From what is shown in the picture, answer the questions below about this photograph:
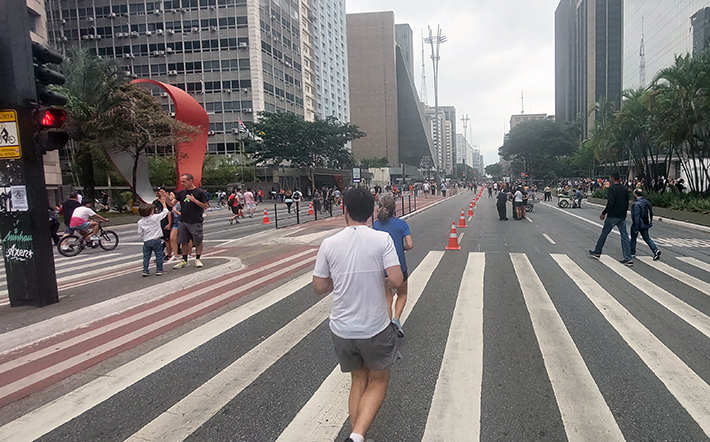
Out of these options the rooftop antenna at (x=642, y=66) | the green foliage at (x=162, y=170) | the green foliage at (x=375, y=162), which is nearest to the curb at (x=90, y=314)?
the green foliage at (x=162, y=170)

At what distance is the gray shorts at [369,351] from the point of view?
2.88m

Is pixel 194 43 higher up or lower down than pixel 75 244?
higher up

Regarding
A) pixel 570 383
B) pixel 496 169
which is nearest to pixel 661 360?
pixel 570 383

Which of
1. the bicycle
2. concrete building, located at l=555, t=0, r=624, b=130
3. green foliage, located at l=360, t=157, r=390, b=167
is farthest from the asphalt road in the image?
green foliage, located at l=360, t=157, r=390, b=167

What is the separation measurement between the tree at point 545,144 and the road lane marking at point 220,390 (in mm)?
86971

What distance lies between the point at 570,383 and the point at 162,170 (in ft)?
186

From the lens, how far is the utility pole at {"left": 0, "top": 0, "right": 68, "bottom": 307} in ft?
19.9

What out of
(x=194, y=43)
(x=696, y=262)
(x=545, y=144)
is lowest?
(x=696, y=262)

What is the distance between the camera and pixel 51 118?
20.5 ft

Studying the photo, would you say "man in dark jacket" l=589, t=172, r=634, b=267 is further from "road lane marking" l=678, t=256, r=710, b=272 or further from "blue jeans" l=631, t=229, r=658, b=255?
"road lane marking" l=678, t=256, r=710, b=272

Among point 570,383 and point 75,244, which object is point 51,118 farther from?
point 75,244

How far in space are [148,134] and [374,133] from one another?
10655cm

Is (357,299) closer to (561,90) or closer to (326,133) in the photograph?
(326,133)

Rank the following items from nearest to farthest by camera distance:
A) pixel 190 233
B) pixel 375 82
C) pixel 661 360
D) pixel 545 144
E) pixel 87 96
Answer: pixel 661 360, pixel 190 233, pixel 87 96, pixel 545 144, pixel 375 82
